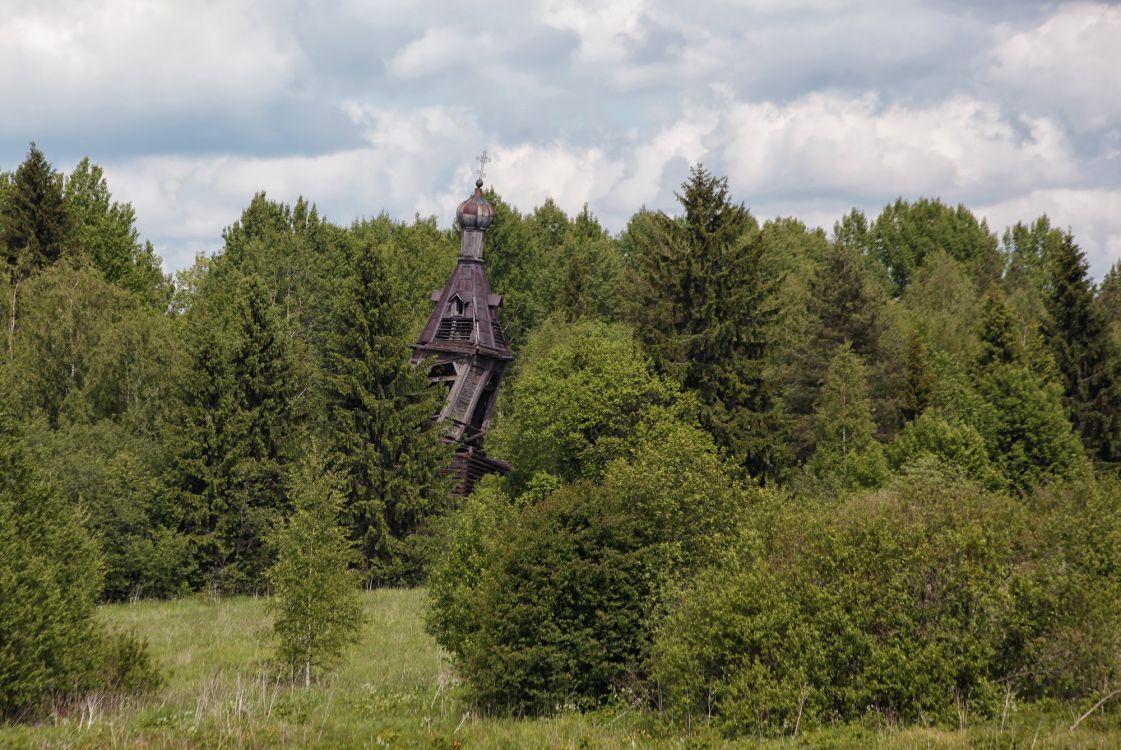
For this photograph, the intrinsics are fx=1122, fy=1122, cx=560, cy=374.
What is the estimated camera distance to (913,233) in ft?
394

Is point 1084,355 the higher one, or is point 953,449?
point 1084,355

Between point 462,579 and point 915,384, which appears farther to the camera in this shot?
point 915,384

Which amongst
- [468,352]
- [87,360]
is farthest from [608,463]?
[87,360]

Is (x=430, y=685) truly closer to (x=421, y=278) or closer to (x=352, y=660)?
(x=352, y=660)

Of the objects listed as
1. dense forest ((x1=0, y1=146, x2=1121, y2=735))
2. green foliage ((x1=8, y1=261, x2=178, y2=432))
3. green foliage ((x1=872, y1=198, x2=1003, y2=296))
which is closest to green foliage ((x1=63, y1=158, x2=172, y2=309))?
dense forest ((x1=0, y1=146, x2=1121, y2=735))

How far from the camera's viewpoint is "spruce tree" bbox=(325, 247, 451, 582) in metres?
45.3

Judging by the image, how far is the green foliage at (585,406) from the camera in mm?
42156

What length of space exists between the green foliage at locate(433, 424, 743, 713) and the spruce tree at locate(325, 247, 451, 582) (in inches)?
837

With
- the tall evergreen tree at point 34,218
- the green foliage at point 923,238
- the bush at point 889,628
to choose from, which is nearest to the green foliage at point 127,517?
the tall evergreen tree at point 34,218

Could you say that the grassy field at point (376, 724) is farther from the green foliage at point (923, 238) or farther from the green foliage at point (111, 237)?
the green foliage at point (923, 238)

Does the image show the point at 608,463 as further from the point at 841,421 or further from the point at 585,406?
the point at 841,421

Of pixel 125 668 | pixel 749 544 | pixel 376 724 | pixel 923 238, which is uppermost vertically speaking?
pixel 923 238

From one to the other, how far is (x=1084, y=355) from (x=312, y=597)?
143ft

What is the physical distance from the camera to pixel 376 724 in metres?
19.6
